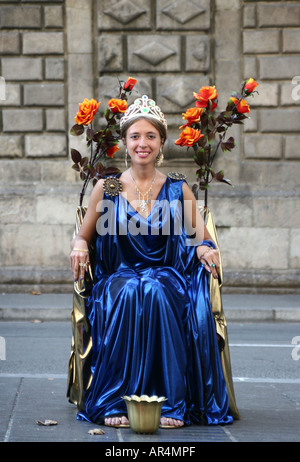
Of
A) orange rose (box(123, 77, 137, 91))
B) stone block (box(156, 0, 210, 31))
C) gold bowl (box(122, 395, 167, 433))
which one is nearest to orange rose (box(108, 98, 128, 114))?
orange rose (box(123, 77, 137, 91))

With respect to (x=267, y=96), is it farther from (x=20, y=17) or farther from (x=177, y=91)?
(x=20, y=17)

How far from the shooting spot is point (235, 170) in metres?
12.4

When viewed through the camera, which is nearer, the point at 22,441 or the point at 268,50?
the point at 22,441

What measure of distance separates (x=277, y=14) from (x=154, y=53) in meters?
1.75

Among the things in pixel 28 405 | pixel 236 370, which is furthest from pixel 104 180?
pixel 236 370

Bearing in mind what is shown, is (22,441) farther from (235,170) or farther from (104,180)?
(235,170)

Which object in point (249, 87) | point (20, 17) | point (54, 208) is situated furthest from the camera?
point (20, 17)

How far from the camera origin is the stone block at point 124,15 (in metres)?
12.2

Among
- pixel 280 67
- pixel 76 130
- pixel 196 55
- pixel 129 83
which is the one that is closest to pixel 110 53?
pixel 196 55

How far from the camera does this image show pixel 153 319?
15.9 feet

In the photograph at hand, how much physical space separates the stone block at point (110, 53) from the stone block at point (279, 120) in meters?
2.08

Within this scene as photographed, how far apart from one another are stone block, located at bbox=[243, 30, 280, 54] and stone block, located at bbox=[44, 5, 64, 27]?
252cm

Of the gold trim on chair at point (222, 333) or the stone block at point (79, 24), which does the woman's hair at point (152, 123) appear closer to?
the gold trim on chair at point (222, 333)

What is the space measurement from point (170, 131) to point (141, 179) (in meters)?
7.06
